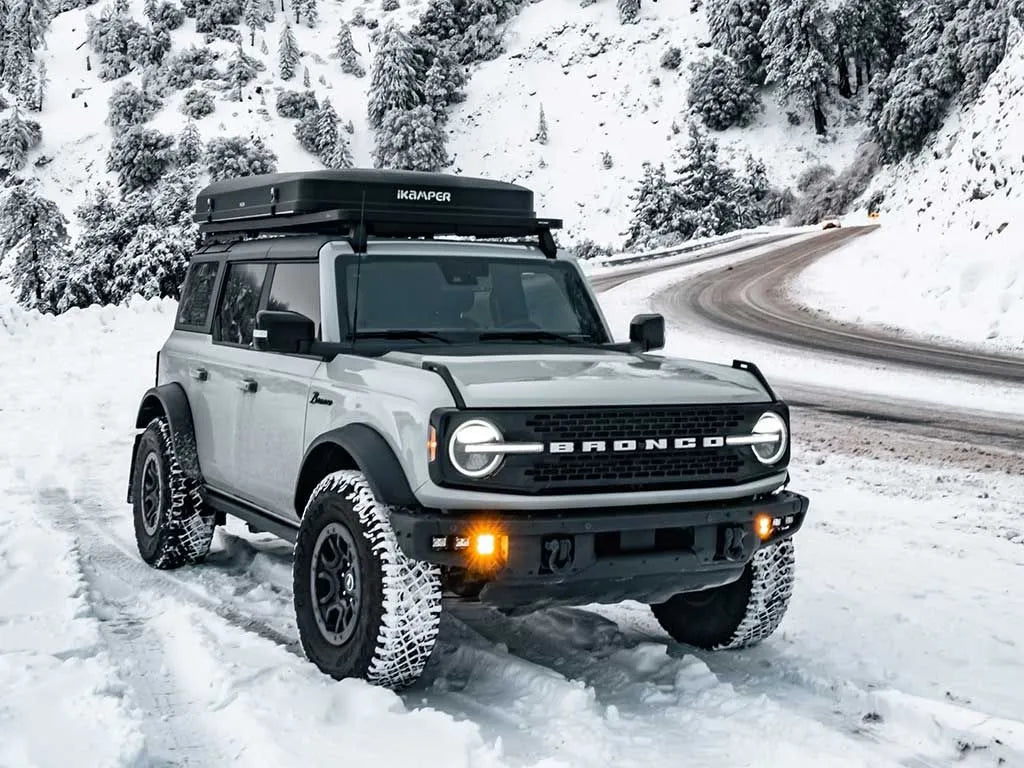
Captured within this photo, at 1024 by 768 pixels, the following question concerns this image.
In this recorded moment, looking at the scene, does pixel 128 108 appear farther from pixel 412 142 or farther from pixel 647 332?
pixel 647 332

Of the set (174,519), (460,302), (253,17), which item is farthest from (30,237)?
(460,302)

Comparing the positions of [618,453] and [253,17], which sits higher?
[253,17]

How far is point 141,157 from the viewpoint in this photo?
3250 inches

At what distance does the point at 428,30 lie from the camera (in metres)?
98.4

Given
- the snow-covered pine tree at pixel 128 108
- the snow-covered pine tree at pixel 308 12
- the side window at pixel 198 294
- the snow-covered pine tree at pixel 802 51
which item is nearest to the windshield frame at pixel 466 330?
the side window at pixel 198 294

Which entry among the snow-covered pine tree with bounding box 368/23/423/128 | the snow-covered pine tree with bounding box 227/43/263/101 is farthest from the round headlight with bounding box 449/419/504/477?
the snow-covered pine tree with bounding box 227/43/263/101

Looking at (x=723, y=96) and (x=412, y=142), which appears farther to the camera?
(x=412, y=142)

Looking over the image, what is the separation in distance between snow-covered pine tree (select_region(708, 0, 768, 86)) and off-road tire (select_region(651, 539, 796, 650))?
244 ft

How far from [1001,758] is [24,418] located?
11834 millimetres

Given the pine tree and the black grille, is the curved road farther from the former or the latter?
the pine tree

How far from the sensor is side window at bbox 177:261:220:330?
267 inches

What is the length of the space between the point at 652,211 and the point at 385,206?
5281cm

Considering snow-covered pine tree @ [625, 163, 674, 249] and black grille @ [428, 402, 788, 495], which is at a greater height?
snow-covered pine tree @ [625, 163, 674, 249]

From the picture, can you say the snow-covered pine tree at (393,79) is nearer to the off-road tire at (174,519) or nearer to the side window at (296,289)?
the off-road tire at (174,519)
